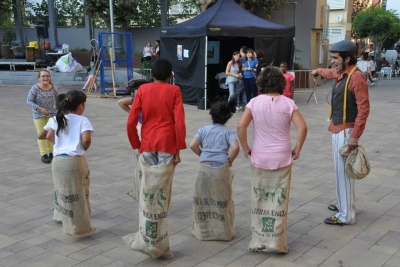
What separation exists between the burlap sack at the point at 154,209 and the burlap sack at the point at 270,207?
2.41 feet

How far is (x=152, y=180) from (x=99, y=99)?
1102 cm

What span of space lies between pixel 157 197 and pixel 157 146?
16.3 inches

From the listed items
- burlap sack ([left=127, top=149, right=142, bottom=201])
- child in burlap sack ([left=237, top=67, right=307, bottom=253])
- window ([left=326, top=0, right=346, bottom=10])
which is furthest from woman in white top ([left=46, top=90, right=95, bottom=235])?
window ([left=326, top=0, right=346, bottom=10])

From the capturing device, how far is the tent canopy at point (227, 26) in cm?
1191

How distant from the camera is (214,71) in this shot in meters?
14.1

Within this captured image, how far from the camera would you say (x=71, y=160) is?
4090 mm

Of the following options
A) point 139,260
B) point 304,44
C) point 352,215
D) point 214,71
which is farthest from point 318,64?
point 139,260

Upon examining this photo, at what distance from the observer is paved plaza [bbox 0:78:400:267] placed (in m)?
3.89

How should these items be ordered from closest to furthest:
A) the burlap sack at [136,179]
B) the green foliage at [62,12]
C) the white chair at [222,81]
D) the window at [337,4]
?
the burlap sack at [136,179] → the white chair at [222,81] → the green foliage at [62,12] → the window at [337,4]

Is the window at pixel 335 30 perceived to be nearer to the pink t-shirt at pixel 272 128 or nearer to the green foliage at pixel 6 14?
the green foliage at pixel 6 14

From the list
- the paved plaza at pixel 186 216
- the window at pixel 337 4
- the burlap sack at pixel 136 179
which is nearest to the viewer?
the paved plaza at pixel 186 216

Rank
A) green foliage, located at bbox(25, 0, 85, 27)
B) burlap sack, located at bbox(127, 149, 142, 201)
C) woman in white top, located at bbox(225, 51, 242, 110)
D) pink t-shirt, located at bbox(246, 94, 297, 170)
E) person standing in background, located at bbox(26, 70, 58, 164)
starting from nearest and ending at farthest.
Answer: pink t-shirt, located at bbox(246, 94, 297, 170), burlap sack, located at bbox(127, 149, 142, 201), person standing in background, located at bbox(26, 70, 58, 164), woman in white top, located at bbox(225, 51, 242, 110), green foliage, located at bbox(25, 0, 85, 27)

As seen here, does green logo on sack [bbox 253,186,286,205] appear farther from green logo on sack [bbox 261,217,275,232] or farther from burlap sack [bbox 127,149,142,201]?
burlap sack [bbox 127,149,142,201]

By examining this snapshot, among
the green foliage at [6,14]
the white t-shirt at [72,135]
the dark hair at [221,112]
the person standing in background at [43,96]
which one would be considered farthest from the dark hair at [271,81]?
the green foliage at [6,14]
